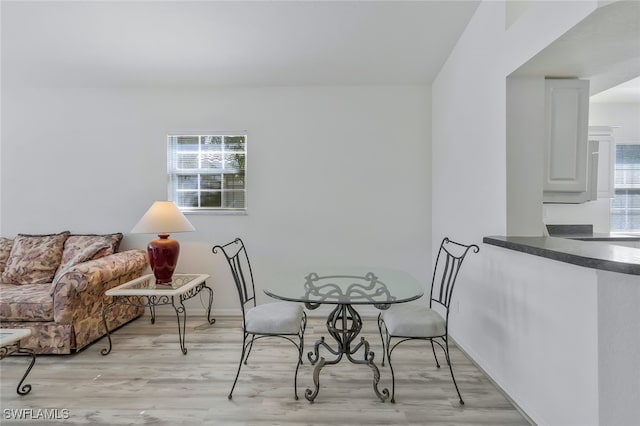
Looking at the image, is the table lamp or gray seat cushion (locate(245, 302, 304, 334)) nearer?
gray seat cushion (locate(245, 302, 304, 334))

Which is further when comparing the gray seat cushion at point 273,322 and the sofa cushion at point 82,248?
the sofa cushion at point 82,248

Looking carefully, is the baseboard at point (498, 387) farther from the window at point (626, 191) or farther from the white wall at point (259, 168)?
the window at point (626, 191)

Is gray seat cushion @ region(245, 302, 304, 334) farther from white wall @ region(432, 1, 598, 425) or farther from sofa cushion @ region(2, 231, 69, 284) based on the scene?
sofa cushion @ region(2, 231, 69, 284)

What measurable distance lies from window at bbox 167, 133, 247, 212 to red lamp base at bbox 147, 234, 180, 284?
768 mm

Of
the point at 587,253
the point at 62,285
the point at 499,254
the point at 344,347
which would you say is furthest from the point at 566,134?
the point at 62,285

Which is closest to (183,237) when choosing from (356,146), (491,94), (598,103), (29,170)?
(29,170)

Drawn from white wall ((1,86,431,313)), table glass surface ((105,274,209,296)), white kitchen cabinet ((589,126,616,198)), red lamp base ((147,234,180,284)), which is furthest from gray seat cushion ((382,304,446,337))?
white kitchen cabinet ((589,126,616,198))

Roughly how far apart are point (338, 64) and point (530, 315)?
2.54 metres

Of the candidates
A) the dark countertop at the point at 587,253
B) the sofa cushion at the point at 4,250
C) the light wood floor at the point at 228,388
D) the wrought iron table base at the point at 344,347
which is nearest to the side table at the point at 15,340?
the light wood floor at the point at 228,388

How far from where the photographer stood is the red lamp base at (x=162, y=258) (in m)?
2.74

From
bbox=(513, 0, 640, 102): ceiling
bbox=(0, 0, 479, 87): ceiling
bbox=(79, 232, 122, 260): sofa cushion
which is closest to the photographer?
bbox=(513, 0, 640, 102): ceiling

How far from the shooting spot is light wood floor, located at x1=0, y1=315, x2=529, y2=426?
1753 millimetres

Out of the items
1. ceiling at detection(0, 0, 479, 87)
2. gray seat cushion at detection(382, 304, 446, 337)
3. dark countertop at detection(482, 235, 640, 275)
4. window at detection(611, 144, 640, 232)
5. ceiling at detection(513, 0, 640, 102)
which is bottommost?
gray seat cushion at detection(382, 304, 446, 337)

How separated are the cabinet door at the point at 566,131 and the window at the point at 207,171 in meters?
2.78
